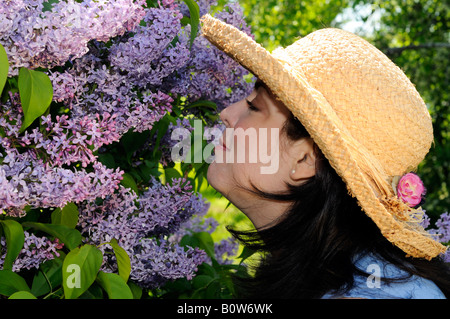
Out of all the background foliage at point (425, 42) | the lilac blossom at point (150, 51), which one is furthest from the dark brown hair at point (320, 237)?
the background foliage at point (425, 42)

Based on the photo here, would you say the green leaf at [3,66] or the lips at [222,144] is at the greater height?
the green leaf at [3,66]

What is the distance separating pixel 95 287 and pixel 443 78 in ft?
17.1

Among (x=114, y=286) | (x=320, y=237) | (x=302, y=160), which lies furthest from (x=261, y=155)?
(x=114, y=286)

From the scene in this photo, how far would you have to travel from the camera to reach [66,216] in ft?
4.25

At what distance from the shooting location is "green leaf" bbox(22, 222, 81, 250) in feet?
4.04

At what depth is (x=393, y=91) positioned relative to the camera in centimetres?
141

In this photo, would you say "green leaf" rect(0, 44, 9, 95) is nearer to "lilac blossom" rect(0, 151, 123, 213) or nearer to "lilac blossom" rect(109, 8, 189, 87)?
"lilac blossom" rect(0, 151, 123, 213)

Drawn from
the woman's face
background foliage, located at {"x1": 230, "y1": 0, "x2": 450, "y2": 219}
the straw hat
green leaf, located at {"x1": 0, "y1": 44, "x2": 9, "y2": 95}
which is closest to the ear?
the woman's face

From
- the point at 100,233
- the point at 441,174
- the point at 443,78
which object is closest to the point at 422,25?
the point at 443,78

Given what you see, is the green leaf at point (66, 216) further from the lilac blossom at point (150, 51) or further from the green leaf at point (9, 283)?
the lilac blossom at point (150, 51)

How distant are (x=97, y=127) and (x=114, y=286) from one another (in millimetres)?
340

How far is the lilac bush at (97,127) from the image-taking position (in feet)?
3.68

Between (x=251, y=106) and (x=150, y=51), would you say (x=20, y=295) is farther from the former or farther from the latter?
(x=251, y=106)
